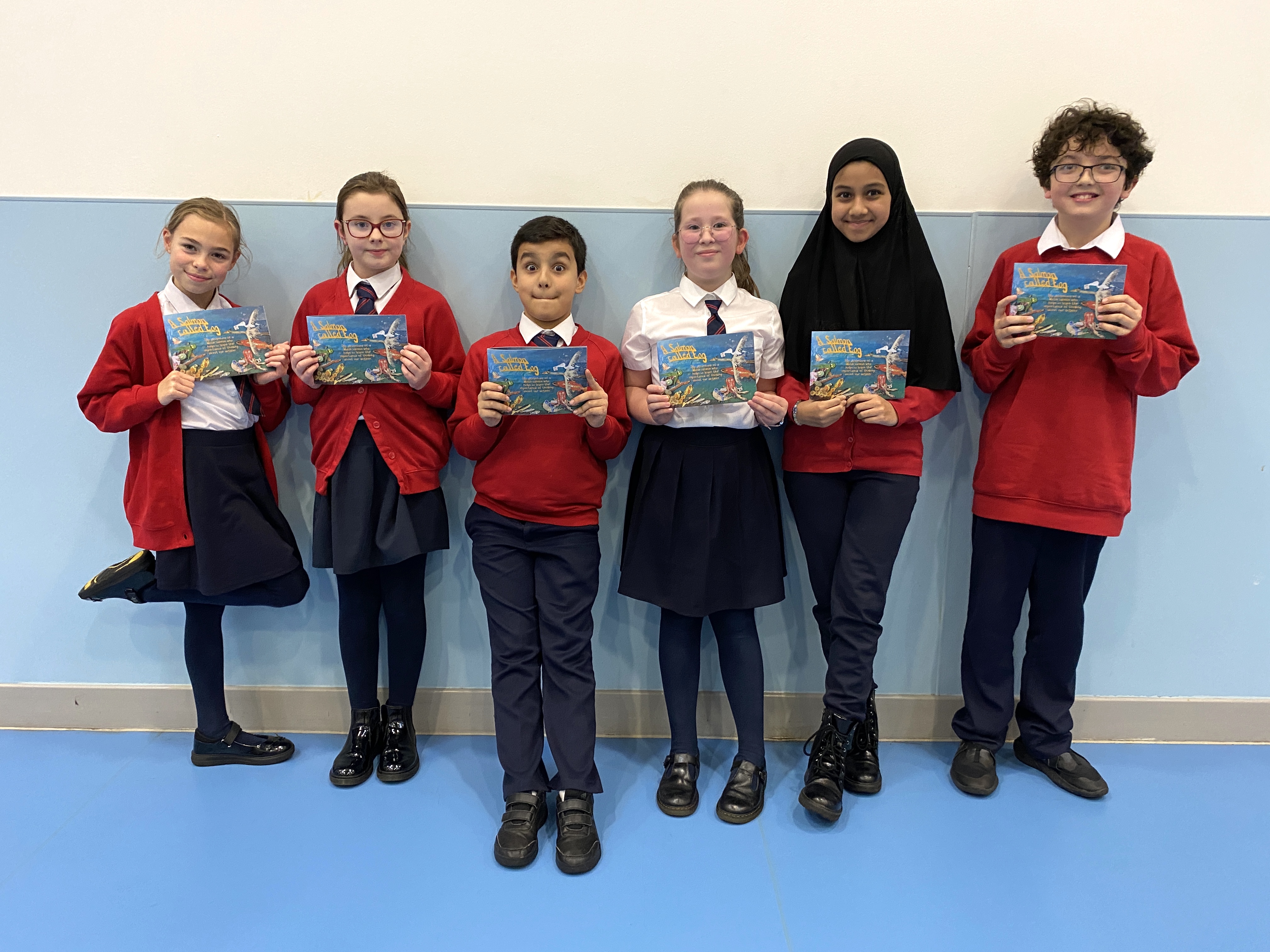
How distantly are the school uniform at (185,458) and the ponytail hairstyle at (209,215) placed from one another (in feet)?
0.57

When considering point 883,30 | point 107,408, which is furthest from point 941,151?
point 107,408

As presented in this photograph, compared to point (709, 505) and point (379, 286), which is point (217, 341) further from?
point (709, 505)

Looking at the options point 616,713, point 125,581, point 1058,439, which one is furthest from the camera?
point 616,713

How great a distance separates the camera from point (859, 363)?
1.96 meters

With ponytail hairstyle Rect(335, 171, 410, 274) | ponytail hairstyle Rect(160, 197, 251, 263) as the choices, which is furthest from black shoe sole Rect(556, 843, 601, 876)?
ponytail hairstyle Rect(160, 197, 251, 263)

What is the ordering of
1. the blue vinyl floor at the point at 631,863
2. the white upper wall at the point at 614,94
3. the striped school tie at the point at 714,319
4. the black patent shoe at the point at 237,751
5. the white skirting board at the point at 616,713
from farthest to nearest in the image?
the white skirting board at the point at 616,713 < the black patent shoe at the point at 237,751 < the white upper wall at the point at 614,94 < the striped school tie at the point at 714,319 < the blue vinyl floor at the point at 631,863

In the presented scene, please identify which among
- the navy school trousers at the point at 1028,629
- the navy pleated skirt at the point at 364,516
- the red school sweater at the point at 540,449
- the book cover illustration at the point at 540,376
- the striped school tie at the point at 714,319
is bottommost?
the navy school trousers at the point at 1028,629

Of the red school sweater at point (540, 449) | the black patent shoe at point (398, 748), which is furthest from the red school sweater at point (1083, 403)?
the black patent shoe at point (398, 748)

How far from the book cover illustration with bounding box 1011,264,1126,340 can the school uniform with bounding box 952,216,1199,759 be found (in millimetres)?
99

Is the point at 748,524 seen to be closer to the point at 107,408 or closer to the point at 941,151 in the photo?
the point at 941,151

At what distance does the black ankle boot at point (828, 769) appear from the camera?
6.70 ft

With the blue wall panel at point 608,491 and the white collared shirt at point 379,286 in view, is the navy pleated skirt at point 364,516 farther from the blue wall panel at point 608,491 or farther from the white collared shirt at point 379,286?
the white collared shirt at point 379,286

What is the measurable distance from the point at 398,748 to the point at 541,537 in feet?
2.95

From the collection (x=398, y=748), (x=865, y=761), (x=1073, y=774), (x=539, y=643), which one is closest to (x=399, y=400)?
(x=539, y=643)
